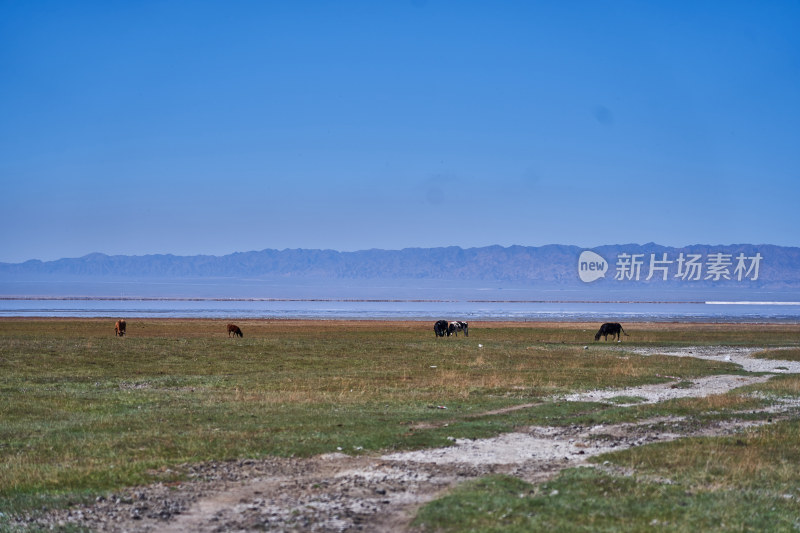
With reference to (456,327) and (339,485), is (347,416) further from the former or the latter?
(456,327)

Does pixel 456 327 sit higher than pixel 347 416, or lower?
higher

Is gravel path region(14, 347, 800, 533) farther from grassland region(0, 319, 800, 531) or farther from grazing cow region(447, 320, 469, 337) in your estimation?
grazing cow region(447, 320, 469, 337)

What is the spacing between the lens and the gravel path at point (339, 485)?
12.2 meters

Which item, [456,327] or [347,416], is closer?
[347,416]

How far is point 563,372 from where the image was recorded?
124 ft

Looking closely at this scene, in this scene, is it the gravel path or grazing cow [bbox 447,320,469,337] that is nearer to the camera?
the gravel path

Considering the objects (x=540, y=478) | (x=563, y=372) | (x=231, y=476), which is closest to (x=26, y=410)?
(x=231, y=476)

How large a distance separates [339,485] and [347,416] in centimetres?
849

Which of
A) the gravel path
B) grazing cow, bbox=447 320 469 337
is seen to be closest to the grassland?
the gravel path

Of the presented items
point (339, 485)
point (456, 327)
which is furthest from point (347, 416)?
point (456, 327)

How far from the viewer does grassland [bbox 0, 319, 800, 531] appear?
531 inches

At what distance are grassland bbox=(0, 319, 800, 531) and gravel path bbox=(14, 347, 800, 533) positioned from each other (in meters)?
0.72

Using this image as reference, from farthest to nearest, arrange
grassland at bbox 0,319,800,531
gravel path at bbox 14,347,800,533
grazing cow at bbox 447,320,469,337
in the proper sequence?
1. grazing cow at bbox 447,320,469,337
2. grassland at bbox 0,319,800,531
3. gravel path at bbox 14,347,800,533

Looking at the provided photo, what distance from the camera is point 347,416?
22953 millimetres
